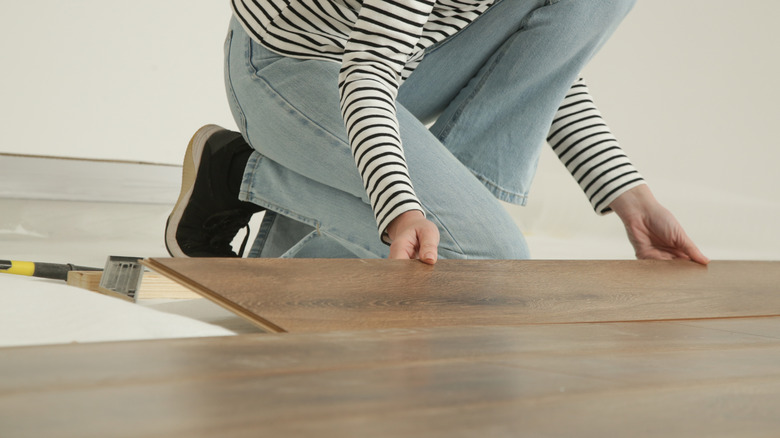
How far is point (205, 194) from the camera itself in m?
1.26

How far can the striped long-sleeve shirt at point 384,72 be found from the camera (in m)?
0.93

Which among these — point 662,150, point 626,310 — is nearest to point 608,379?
point 626,310

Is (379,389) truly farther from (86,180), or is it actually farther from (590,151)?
(86,180)

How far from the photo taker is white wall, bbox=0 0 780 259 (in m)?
2.62

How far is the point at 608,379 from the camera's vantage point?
0.36 meters

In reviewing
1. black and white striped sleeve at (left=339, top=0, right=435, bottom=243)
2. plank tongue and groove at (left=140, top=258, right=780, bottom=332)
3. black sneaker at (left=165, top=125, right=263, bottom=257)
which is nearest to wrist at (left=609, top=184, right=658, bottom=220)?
plank tongue and groove at (left=140, top=258, right=780, bottom=332)

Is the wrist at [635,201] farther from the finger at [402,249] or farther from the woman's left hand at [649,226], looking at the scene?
the finger at [402,249]

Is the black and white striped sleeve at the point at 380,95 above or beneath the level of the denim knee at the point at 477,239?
above

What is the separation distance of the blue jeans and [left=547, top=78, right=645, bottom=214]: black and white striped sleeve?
4 cm

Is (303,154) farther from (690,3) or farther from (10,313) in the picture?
(690,3)

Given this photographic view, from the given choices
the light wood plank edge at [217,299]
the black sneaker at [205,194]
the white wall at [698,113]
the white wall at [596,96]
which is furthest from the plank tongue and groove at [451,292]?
the white wall at [698,113]

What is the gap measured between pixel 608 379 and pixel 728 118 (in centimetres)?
315

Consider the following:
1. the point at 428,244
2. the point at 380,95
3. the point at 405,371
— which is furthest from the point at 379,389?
the point at 380,95

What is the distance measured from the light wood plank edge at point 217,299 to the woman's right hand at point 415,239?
29 centimetres
